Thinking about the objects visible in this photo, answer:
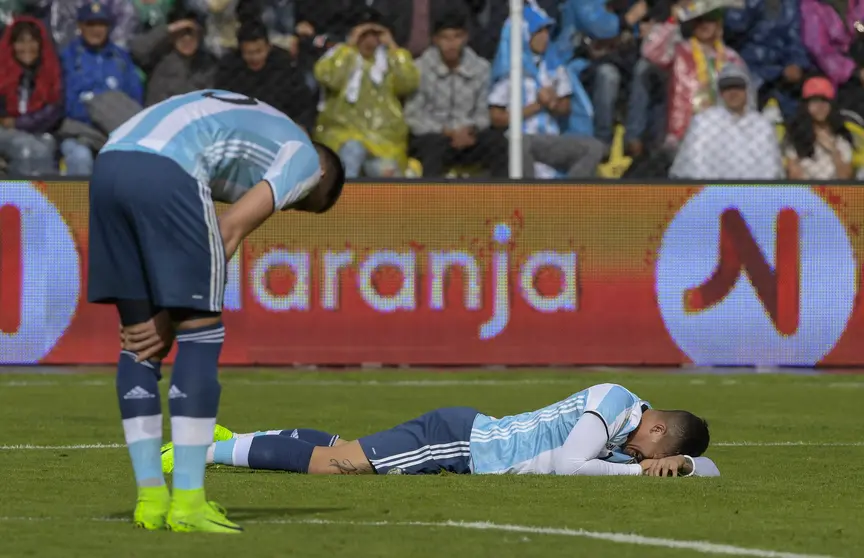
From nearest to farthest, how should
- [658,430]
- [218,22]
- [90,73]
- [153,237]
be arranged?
[153,237] → [658,430] → [90,73] → [218,22]

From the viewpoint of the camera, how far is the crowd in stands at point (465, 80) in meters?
13.4

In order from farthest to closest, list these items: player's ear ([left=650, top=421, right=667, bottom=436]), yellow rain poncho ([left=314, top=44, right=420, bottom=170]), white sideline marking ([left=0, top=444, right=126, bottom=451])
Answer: yellow rain poncho ([left=314, top=44, right=420, bottom=170]) < white sideline marking ([left=0, top=444, right=126, bottom=451]) < player's ear ([left=650, top=421, right=667, bottom=436])

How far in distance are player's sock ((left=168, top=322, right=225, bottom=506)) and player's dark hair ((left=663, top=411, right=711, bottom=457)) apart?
2.44m

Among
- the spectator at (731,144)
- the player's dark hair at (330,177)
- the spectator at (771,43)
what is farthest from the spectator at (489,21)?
the player's dark hair at (330,177)

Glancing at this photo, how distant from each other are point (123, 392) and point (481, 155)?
847 centimetres

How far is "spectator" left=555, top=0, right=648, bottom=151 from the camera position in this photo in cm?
1430

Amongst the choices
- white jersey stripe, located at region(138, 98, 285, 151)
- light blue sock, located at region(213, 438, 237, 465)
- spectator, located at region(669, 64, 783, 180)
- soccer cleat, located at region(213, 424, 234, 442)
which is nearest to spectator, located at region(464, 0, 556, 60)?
spectator, located at region(669, 64, 783, 180)

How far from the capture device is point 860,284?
12508mm

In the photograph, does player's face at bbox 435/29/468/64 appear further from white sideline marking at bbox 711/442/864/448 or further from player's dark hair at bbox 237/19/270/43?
white sideline marking at bbox 711/442/864/448

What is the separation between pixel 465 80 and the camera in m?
14.0

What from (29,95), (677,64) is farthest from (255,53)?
(677,64)

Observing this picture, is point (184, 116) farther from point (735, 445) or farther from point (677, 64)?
point (677, 64)

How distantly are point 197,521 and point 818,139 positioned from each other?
32.6 feet

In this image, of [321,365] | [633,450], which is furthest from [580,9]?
[633,450]
